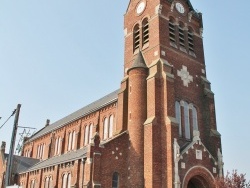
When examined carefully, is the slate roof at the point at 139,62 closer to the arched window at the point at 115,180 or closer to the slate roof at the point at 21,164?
the arched window at the point at 115,180

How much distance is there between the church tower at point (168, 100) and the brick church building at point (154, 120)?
0.08 m

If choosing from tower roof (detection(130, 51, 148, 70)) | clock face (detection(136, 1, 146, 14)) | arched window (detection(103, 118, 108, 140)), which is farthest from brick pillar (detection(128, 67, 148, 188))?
clock face (detection(136, 1, 146, 14))

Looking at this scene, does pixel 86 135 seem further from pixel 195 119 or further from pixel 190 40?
pixel 190 40

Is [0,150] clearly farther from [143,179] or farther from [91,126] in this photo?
[143,179]

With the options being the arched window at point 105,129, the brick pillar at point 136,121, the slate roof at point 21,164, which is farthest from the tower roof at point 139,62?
the slate roof at point 21,164

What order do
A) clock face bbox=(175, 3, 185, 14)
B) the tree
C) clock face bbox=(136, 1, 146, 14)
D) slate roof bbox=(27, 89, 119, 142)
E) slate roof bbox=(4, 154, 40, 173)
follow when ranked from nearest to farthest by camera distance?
the tree
clock face bbox=(175, 3, 185, 14)
clock face bbox=(136, 1, 146, 14)
slate roof bbox=(27, 89, 119, 142)
slate roof bbox=(4, 154, 40, 173)

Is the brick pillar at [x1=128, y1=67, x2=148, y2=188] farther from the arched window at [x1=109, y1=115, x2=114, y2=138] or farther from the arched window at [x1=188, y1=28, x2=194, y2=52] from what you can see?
the arched window at [x1=188, y1=28, x2=194, y2=52]

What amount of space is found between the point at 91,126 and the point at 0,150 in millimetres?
20294

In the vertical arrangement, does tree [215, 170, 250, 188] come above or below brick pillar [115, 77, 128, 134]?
below

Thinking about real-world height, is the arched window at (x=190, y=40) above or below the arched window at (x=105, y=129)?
above

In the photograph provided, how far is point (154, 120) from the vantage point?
24.7 m

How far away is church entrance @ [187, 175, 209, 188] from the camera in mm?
25766

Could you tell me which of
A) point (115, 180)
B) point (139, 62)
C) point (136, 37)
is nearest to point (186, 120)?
point (139, 62)

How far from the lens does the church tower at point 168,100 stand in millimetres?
24016
